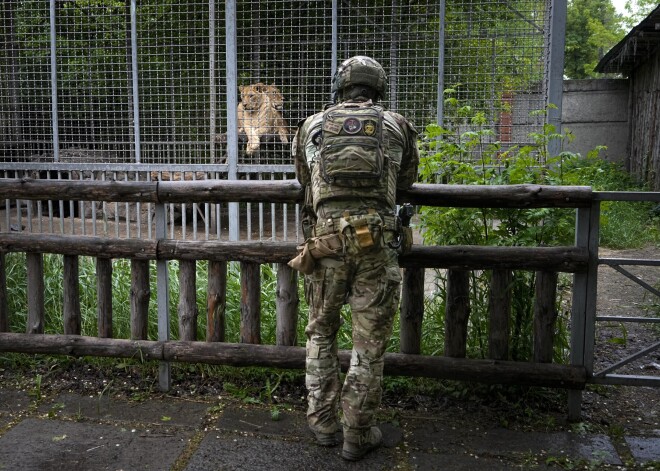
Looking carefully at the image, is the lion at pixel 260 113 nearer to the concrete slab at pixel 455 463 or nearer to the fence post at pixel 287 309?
the fence post at pixel 287 309

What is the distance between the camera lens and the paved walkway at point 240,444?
3.59m

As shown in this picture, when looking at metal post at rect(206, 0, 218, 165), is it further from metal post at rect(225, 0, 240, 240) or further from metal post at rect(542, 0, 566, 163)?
metal post at rect(542, 0, 566, 163)

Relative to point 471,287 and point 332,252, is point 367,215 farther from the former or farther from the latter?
point 471,287

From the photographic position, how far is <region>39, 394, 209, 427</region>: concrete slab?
4.14 meters

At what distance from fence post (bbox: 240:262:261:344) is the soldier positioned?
737mm

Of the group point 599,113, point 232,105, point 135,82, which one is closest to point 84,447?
point 232,105

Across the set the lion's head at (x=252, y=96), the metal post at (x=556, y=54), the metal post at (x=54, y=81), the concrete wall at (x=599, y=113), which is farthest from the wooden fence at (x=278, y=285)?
the concrete wall at (x=599, y=113)

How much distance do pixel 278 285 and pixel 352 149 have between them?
1.30 metres

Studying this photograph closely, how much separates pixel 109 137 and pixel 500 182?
634 centimetres

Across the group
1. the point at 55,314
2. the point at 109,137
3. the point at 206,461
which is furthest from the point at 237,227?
the point at 206,461

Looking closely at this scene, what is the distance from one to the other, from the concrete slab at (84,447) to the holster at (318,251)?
48.0 inches

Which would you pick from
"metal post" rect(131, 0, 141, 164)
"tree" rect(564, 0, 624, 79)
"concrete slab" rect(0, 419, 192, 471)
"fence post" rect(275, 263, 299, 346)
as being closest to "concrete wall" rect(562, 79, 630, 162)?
"metal post" rect(131, 0, 141, 164)

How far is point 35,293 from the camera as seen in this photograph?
474 centimetres

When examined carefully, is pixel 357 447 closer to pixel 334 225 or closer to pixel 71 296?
pixel 334 225
